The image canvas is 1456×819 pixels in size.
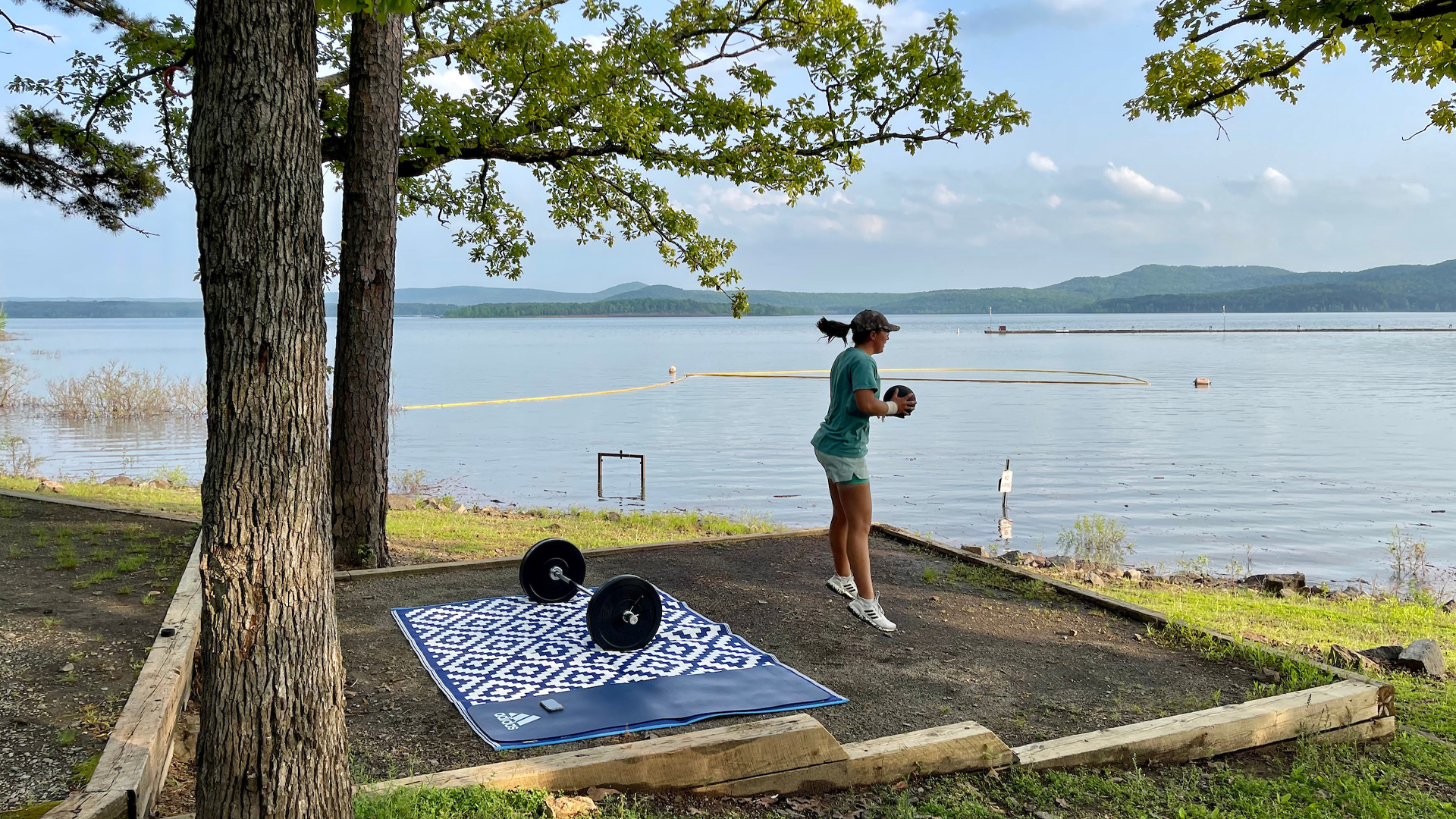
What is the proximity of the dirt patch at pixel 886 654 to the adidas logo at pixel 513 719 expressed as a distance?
0.51 ft

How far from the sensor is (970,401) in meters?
36.7

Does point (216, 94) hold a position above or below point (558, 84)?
below

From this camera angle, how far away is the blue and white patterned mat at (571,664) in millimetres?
4797

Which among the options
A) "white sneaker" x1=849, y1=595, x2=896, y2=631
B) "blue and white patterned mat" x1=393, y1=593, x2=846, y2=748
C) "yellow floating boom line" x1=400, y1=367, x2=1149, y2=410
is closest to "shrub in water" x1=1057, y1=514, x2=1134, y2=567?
"white sneaker" x1=849, y1=595, x2=896, y2=631

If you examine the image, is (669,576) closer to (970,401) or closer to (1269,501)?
(1269,501)

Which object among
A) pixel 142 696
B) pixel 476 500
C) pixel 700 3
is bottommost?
pixel 476 500

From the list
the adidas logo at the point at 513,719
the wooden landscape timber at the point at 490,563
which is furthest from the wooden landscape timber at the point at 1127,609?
the adidas logo at the point at 513,719

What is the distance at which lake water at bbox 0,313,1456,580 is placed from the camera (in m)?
15.5

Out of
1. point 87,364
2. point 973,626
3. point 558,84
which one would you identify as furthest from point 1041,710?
point 87,364

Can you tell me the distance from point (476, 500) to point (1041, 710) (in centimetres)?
1386

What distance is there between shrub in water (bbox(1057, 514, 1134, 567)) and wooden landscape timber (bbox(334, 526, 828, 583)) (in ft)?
16.9

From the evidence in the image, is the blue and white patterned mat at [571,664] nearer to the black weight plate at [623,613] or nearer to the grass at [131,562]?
the black weight plate at [623,613]

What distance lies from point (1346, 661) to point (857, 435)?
10.2ft

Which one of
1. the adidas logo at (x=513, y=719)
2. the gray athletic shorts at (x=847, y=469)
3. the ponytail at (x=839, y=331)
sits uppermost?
the ponytail at (x=839, y=331)
